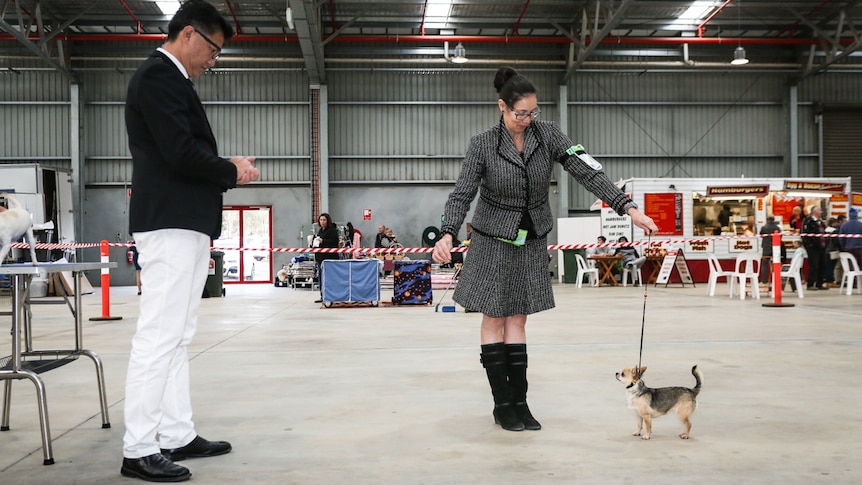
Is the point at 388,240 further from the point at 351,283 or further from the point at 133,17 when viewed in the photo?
the point at 133,17

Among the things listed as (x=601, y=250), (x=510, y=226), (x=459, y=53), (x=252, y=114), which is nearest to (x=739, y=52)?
(x=601, y=250)

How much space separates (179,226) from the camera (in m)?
2.41

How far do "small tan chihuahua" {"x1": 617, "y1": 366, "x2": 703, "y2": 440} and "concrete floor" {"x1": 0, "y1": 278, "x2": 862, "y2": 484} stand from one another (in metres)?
0.09

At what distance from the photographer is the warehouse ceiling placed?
714 inches

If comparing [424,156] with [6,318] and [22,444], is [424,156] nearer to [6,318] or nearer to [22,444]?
[6,318]

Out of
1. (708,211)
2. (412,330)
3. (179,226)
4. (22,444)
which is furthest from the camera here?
(708,211)

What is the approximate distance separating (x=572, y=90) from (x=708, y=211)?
5.74 m

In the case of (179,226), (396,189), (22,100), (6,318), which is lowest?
(6,318)

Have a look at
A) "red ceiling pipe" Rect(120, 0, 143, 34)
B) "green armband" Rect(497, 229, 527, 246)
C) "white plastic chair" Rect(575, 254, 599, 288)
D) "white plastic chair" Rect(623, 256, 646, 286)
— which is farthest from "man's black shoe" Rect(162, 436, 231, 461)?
"red ceiling pipe" Rect(120, 0, 143, 34)

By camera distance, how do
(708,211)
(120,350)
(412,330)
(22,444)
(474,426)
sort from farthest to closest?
(708,211), (412,330), (120,350), (474,426), (22,444)

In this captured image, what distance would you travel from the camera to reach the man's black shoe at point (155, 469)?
238 centimetres

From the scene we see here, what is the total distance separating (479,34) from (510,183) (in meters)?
18.2

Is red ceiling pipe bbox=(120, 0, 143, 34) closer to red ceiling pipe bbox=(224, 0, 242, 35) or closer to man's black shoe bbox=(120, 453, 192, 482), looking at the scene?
red ceiling pipe bbox=(224, 0, 242, 35)

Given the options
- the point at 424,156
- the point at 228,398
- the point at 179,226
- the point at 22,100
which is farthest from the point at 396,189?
the point at 179,226
